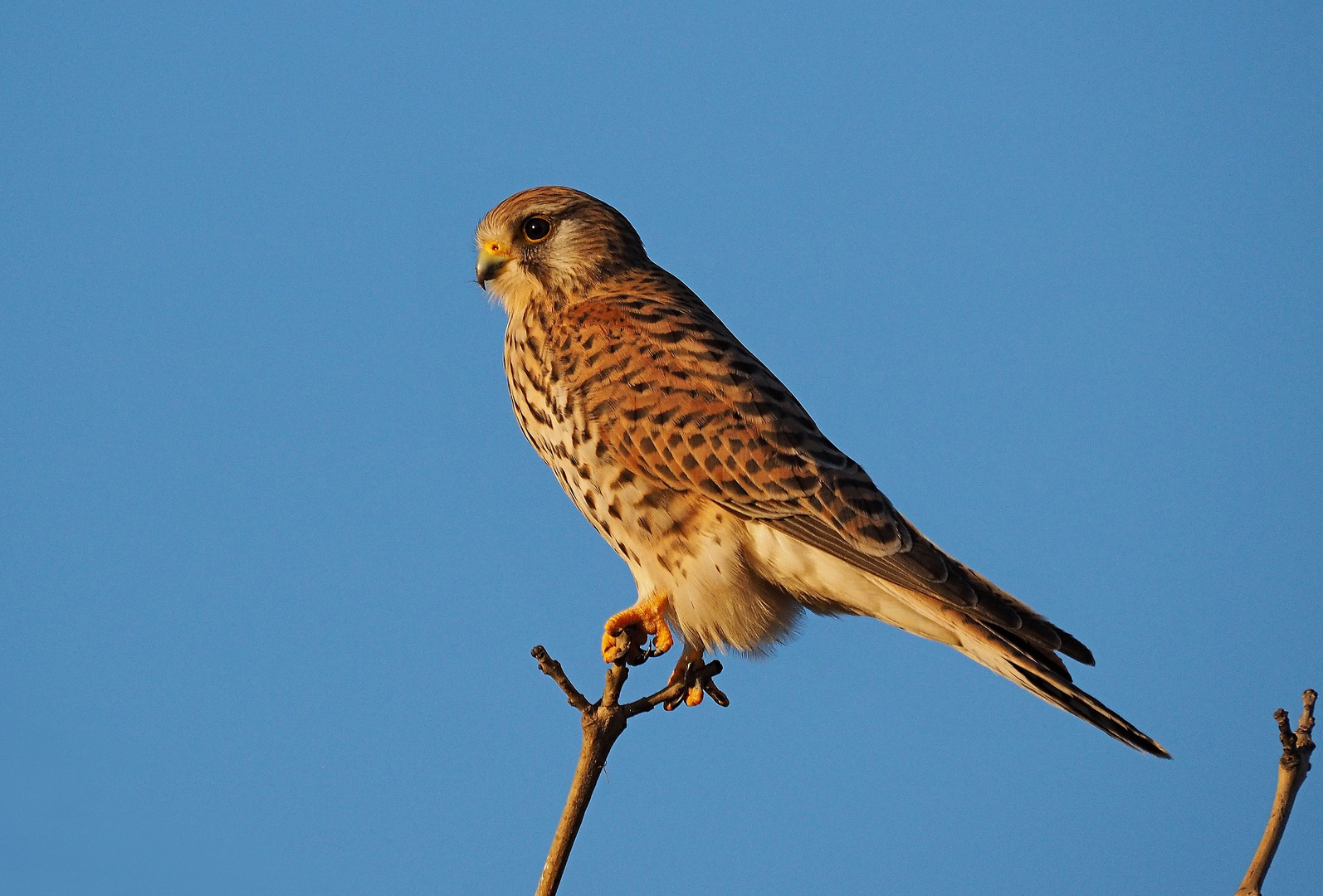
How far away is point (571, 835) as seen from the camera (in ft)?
8.02

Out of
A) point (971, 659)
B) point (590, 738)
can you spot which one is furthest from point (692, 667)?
point (590, 738)

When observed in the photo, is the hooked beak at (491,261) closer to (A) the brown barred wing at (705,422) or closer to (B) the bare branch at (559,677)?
(A) the brown barred wing at (705,422)

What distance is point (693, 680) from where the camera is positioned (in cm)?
344

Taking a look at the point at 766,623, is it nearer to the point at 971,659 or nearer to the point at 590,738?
the point at 971,659

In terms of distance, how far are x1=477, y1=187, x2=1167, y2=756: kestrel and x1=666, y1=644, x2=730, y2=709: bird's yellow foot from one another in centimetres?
1

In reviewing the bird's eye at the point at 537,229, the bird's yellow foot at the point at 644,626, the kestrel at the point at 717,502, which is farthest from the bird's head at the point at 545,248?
the bird's yellow foot at the point at 644,626

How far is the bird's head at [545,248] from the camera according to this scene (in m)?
4.09

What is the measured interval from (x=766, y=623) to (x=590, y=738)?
44.6 inches

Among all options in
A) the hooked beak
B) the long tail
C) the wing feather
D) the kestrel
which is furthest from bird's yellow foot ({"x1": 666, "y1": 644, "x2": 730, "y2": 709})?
the hooked beak

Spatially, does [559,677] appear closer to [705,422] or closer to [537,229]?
[705,422]

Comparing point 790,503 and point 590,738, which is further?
point 790,503

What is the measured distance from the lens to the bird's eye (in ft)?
13.5

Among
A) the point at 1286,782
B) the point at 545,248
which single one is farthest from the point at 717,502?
the point at 1286,782

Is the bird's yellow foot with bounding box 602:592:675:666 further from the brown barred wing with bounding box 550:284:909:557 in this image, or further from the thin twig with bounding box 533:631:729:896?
the thin twig with bounding box 533:631:729:896
